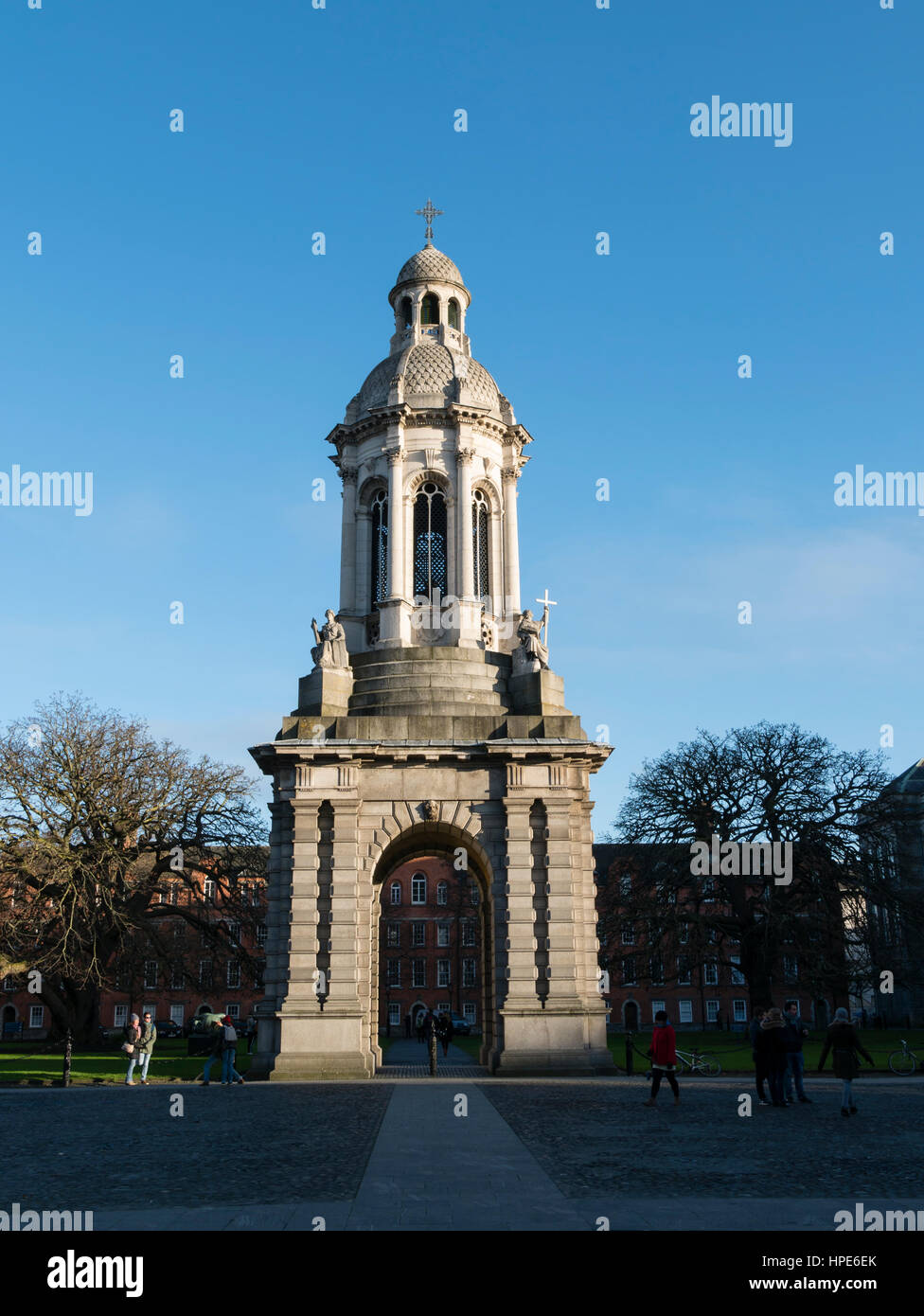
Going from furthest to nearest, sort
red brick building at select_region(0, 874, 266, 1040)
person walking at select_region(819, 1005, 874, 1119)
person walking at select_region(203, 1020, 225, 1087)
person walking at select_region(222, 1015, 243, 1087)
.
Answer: red brick building at select_region(0, 874, 266, 1040)
person walking at select_region(203, 1020, 225, 1087)
person walking at select_region(222, 1015, 243, 1087)
person walking at select_region(819, 1005, 874, 1119)

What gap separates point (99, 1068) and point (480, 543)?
20.8 metres

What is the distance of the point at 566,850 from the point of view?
30484 mm

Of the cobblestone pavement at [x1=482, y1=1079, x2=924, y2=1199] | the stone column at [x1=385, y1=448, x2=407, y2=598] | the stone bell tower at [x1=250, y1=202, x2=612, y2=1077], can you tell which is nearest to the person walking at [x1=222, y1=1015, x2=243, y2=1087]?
the stone bell tower at [x1=250, y1=202, x2=612, y2=1077]

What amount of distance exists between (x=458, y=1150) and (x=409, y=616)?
22.0m

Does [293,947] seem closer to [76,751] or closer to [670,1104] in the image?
[670,1104]

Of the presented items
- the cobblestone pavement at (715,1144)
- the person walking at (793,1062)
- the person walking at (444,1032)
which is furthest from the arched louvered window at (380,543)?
the person walking at (793,1062)

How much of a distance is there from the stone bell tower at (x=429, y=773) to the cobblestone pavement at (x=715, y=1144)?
529 cm

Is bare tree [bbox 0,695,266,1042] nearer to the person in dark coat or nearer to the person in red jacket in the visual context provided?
the person in dark coat

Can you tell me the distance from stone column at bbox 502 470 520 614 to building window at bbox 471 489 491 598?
601 millimetres

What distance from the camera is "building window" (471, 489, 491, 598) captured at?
123ft

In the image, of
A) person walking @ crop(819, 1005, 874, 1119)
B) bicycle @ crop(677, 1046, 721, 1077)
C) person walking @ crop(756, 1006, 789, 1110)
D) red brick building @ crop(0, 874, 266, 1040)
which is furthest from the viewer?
red brick building @ crop(0, 874, 266, 1040)

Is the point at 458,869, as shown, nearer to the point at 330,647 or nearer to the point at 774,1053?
the point at 330,647

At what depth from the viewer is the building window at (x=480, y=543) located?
37594mm

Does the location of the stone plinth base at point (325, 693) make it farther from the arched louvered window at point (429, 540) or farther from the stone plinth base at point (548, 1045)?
the stone plinth base at point (548, 1045)
